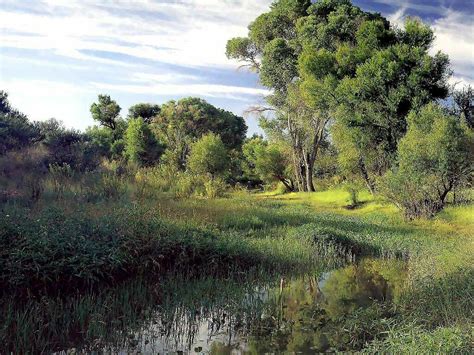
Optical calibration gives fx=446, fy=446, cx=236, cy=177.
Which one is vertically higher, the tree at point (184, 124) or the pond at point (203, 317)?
the tree at point (184, 124)

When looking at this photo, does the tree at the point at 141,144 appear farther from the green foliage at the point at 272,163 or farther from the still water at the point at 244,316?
the still water at the point at 244,316

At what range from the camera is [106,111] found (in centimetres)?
4841

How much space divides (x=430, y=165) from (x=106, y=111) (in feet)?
125

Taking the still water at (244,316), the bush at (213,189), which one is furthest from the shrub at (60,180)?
the bush at (213,189)

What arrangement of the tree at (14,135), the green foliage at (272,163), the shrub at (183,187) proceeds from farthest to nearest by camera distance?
the green foliage at (272,163) → the tree at (14,135) → the shrub at (183,187)

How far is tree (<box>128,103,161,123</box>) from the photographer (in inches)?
2036

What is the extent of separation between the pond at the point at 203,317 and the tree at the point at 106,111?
4386cm

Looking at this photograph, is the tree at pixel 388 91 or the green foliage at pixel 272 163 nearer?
the tree at pixel 388 91

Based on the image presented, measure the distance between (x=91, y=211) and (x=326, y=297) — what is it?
4738 millimetres

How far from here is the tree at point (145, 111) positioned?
51.7m

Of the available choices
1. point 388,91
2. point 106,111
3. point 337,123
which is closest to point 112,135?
point 106,111

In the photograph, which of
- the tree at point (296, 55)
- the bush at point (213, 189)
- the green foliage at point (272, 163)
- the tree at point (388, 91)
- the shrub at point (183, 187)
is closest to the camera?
the shrub at point (183, 187)

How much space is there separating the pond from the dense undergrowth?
0.31 metres

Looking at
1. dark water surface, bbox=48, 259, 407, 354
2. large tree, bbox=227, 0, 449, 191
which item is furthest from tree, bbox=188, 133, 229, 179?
dark water surface, bbox=48, 259, 407, 354
